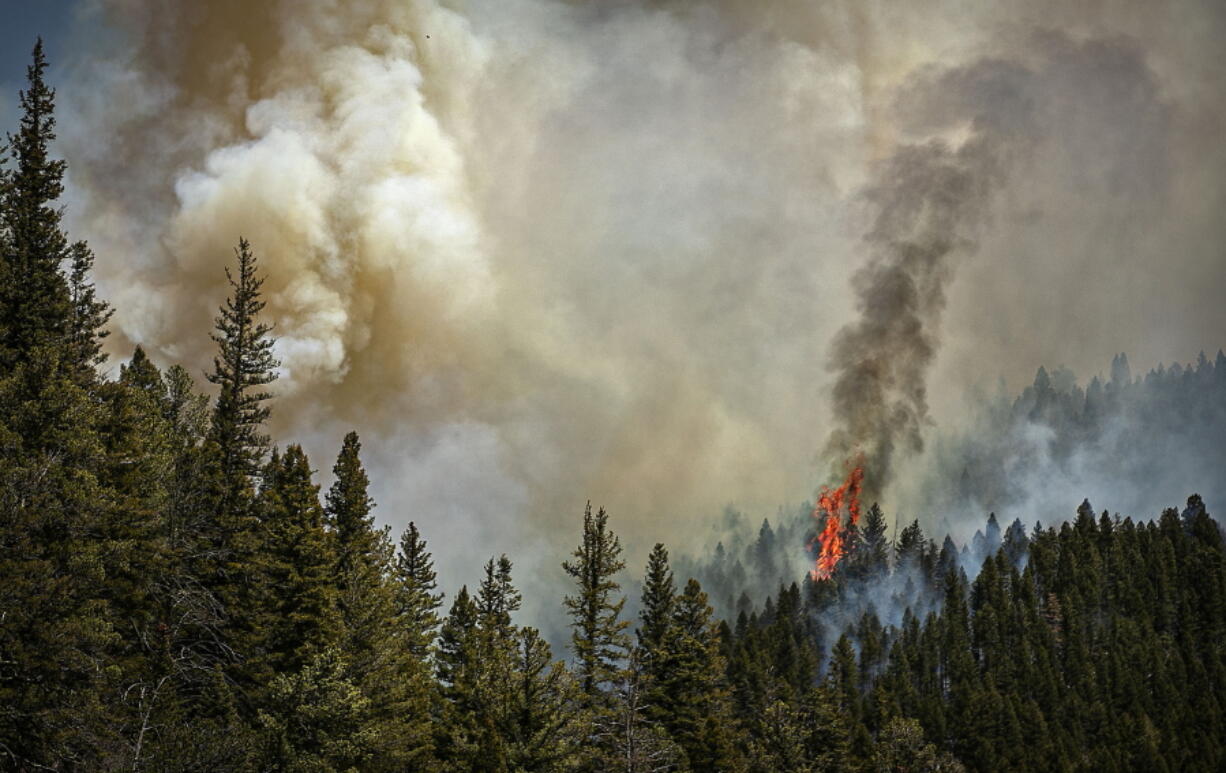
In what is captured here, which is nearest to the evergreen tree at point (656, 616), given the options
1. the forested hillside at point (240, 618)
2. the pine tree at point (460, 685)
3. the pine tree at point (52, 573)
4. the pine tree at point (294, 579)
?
the forested hillside at point (240, 618)

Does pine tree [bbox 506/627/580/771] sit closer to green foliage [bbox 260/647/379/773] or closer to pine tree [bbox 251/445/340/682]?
green foliage [bbox 260/647/379/773]

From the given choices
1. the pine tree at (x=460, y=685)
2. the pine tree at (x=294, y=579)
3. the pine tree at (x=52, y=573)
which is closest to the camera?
the pine tree at (x=52, y=573)

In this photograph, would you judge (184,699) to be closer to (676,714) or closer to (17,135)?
(17,135)

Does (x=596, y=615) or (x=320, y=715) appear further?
(x=596, y=615)

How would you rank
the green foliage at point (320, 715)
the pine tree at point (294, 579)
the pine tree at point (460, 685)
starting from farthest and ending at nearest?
the pine tree at point (460, 685) < the pine tree at point (294, 579) < the green foliage at point (320, 715)

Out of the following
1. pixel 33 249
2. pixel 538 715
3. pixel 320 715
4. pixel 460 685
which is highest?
pixel 33 249

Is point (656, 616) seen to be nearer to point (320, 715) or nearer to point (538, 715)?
point (538, 715)

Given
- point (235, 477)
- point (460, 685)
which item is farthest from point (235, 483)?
point (460, 685)

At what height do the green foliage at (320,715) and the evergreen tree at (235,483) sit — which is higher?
the evergreen tree at (235,483)

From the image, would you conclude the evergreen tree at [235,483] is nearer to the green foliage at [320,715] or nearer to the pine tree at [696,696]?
the green foliage at [320,715]

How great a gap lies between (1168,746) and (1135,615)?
4154 centimetres

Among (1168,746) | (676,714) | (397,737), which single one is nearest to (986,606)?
(1168,746)

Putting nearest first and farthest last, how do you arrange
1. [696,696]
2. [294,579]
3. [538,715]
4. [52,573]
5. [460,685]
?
[52,573]
[538,715]
[294,579]
[460,685]
[696,696]

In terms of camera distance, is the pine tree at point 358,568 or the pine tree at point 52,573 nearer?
the pine tree at point 52,573
